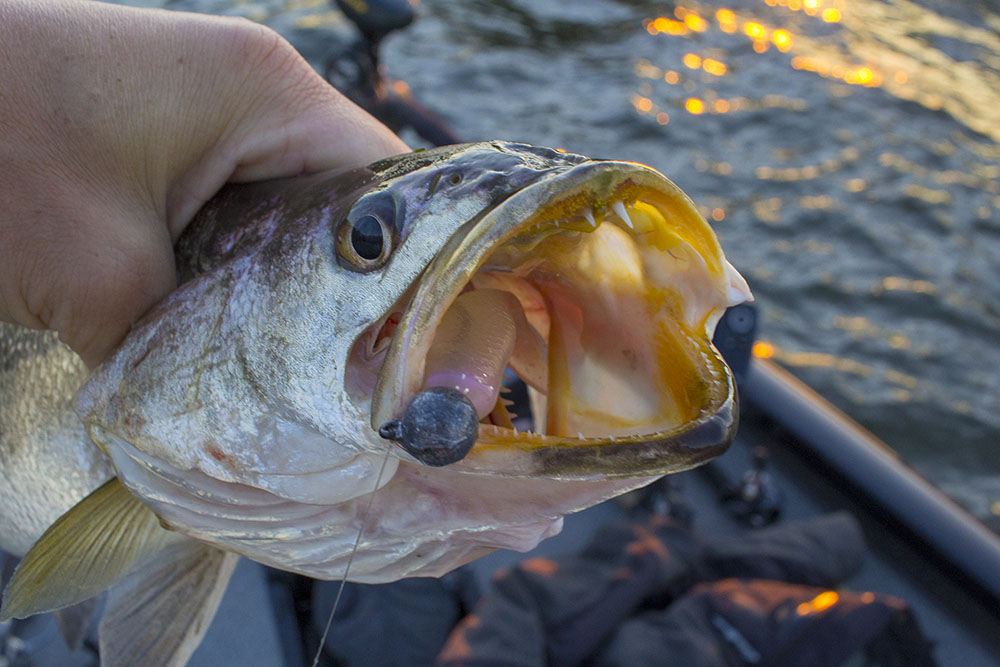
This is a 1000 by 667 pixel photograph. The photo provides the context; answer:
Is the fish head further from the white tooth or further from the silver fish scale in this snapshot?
the silver fish scale

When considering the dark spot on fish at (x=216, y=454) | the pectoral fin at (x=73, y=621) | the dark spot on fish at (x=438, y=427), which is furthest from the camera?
the pectoral fin at (x=73, y=621)

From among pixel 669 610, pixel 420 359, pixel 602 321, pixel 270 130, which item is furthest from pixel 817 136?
pixel 420 359

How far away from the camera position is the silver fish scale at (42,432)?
1954mm

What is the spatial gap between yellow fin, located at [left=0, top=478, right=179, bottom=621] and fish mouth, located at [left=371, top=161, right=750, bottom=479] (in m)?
0.83

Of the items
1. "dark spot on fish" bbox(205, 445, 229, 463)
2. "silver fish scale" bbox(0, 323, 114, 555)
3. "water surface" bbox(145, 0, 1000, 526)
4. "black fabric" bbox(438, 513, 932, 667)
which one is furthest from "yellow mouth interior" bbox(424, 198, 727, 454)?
"water surface" bbox(145, 0, 1000, 526)

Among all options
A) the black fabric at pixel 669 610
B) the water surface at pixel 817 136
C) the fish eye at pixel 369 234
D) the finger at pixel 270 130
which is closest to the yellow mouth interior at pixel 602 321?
the fish eye at pixel 369 234

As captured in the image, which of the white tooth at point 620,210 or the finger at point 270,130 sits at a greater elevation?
the white tooth at point 620,210

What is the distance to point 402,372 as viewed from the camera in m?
1.21

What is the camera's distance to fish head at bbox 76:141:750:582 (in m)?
1.21

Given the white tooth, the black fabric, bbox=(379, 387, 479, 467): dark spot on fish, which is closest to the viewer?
bbox=(379, 387, 479, 467): dark spot on fish

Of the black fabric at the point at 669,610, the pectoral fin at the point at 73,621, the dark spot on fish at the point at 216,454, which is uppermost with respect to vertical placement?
the dark spot on fish at the point at 216,454

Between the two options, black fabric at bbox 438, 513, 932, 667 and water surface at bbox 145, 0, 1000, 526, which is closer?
black fabric at bbox 438, 513, 932, 667

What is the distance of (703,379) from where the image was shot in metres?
1.28

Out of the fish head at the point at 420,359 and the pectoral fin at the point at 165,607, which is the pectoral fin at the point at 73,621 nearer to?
the pectoral fin at the point at 165,607
